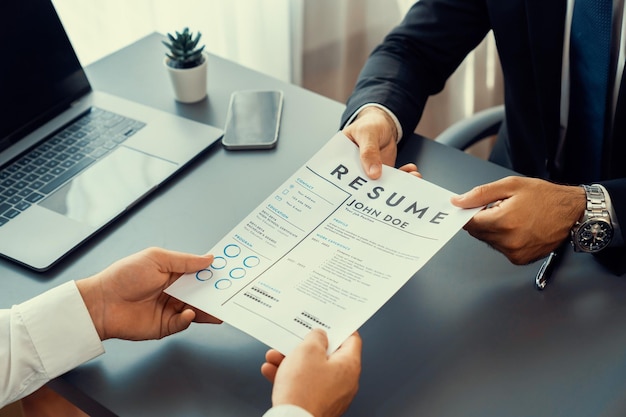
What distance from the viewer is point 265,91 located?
1.27 meters

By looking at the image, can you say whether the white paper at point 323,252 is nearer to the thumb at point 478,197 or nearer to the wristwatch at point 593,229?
the thumb at point 478,197

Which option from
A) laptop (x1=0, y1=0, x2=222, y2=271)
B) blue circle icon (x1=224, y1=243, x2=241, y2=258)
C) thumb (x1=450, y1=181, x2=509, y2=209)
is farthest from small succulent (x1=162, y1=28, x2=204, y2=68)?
thumb (x1=450, y1=181, x2=509, y2=209)

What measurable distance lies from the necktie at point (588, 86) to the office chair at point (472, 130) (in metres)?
0.18

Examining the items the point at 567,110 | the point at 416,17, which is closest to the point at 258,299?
the point at 416,17

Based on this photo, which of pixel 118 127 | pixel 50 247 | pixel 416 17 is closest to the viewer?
pixel 50 247

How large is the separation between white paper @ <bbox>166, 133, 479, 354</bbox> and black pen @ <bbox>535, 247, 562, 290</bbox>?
14cm

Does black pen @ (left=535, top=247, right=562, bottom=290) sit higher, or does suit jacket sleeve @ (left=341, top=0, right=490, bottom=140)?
suit jacket sleeve @ (left=341, top=0, right=490, bottom=140)

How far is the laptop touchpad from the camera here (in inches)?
39.9

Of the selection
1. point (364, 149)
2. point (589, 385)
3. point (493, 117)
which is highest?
point (364, 149)

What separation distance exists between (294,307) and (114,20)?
1.17 metres

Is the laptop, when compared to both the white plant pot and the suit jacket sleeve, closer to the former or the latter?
the white plant pot

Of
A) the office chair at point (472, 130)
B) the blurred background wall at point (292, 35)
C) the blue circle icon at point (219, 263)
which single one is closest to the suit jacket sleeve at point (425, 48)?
the office chair at point (472, 130)

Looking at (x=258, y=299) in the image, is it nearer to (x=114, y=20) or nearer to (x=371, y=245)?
(x=371, y=245)

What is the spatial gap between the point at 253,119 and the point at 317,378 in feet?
1.99
